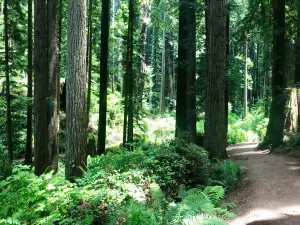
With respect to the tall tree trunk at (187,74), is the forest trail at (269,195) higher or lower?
lower

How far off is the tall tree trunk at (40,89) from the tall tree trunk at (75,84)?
2375mm

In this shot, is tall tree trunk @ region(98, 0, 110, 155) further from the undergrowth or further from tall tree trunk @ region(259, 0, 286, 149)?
tall tree trunk @ region(259, 0, 286, 149)

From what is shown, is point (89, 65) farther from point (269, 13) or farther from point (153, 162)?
point (153, 162)

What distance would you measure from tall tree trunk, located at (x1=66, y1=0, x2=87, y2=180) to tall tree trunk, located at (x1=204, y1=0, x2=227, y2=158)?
460 centimetres

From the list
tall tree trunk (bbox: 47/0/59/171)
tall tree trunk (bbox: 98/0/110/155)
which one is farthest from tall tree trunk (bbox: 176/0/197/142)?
tall tree trunk (bbox: 47/0/59/171)

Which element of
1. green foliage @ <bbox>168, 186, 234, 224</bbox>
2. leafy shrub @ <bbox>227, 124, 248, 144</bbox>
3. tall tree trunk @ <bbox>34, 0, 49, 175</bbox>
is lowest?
leafy shrub @ <bbox>227, 124, 248, 144</bbox>

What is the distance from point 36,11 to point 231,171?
7.33m

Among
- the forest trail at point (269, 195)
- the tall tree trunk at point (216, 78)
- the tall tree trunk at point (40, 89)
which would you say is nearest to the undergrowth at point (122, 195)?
the forest trail at point (269, 195)

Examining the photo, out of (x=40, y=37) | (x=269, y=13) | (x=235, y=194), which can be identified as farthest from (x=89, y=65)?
(x=235, y=194)

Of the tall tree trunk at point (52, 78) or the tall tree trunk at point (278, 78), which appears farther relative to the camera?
the tall tree trunk at point (278, 78)

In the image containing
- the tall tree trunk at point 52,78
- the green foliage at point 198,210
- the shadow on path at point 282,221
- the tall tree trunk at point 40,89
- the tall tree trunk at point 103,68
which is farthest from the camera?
the tall tree trunk at point 103,68

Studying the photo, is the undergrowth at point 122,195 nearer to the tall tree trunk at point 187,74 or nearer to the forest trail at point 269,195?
the forest trail at point 269,195

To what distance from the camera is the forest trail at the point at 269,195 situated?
577 cm

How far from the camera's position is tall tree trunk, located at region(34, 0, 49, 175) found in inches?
356
